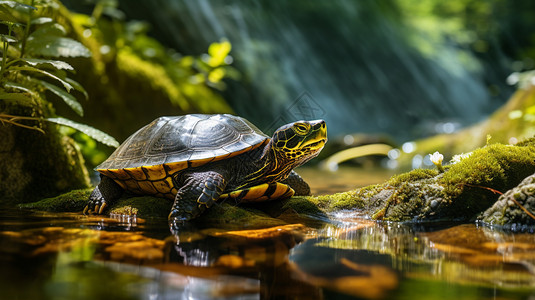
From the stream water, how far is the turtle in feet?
1.64

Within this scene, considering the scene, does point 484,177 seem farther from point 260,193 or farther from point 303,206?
Result: point 260,193

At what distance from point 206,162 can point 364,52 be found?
17124 mm

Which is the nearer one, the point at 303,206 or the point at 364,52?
the point at 303,206

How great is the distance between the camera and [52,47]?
4199 mm

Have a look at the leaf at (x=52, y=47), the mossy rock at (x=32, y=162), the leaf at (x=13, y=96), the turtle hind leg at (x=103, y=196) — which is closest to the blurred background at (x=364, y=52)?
the leaf at (x=52, y=47)

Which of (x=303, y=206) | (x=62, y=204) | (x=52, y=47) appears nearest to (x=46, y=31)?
(x=52, y=47)

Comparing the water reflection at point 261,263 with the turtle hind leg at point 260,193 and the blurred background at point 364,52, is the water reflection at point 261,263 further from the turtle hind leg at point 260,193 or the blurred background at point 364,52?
the blurred background at point 364,52

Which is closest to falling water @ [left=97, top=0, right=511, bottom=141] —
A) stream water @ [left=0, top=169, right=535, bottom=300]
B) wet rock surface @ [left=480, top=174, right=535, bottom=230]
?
wet rock surface @ [left=480, top=174, right=535, bottom=230]

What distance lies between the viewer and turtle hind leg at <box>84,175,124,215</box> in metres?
3.50

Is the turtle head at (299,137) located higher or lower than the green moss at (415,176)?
higher

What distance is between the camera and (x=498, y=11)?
22.8m

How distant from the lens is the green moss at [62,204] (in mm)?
3736

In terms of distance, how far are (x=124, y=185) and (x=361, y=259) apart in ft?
8.72

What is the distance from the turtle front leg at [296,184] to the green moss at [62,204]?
2031 mm
